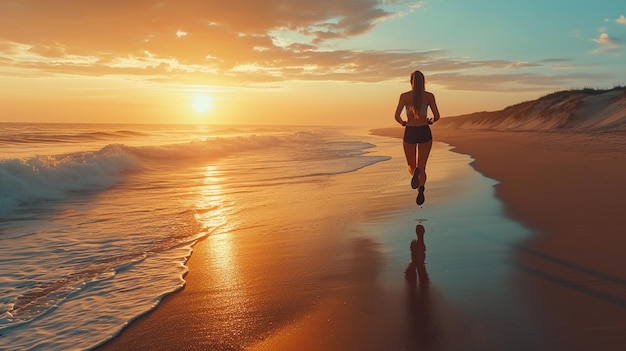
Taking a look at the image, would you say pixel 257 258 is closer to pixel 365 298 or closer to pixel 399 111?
pixel 365 298

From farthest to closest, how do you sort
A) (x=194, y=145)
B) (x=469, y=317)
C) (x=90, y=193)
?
(x=194, y=145) < (x=90, y=193) < (x=469, y=317)

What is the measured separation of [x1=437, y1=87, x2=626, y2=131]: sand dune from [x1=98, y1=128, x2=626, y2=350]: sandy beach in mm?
29170

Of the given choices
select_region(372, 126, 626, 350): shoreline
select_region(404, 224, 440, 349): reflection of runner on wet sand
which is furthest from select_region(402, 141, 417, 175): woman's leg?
select_region(404, 224, 440, 349): reflection of runner on wet sand

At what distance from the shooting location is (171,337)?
11.0 feet

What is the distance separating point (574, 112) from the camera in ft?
132

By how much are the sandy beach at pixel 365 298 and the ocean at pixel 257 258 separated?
3 centimetres

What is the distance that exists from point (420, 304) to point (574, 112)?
42.5 meters

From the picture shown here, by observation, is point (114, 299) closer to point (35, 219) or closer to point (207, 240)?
point (207, 240)

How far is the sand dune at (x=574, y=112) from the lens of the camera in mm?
34444

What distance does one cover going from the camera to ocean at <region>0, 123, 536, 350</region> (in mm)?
3527

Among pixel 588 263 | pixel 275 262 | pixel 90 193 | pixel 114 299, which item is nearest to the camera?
pixel 114 299

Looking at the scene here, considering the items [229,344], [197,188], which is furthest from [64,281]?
[197,188]

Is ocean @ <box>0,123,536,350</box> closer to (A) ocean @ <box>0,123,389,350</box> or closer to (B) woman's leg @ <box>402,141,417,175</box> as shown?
(A) ocean @ <box>0,123,389,350</box>

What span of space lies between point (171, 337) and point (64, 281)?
206 cm
